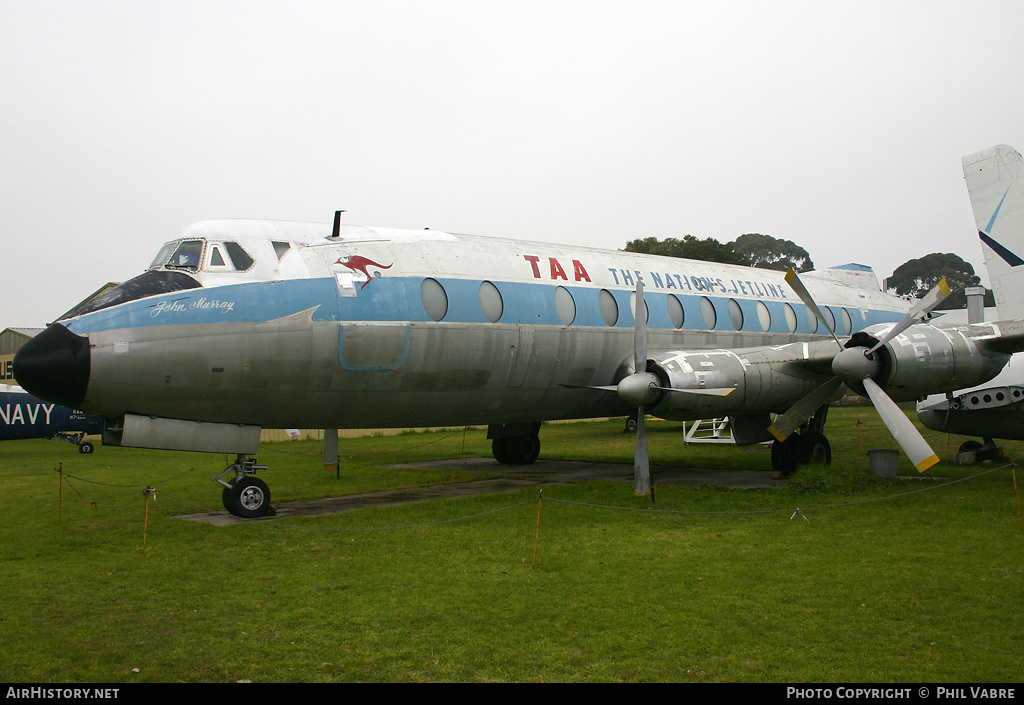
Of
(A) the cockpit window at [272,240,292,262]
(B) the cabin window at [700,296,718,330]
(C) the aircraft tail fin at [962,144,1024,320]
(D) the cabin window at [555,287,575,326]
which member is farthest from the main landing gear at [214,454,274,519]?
(C) the aircraft tail fin at [962,144,1024,320]

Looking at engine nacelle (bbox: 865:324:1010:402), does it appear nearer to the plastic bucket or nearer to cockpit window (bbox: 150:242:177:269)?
the plastic bucket

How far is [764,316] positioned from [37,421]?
25.6 m

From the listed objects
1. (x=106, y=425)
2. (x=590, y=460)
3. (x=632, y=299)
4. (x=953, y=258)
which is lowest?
(x=590, y=460)

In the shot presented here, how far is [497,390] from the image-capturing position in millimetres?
12680

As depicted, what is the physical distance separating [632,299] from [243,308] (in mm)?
7450

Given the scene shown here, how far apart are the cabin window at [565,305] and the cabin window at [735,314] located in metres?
4.40

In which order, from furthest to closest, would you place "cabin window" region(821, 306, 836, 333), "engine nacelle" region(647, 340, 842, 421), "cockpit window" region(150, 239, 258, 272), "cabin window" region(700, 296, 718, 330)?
1. "cabin window" region(821, 306, 836, 333)
2. "cabin window" region(700, 296, 718, 330)
3. "engine nacelle" region(647, 340, 842, 421)
4. "cockpit window" region(150, 239, 258, 272)

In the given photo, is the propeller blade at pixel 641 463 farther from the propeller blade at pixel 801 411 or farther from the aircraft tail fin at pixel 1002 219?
the aircraft tail fin at pixel 1002 219

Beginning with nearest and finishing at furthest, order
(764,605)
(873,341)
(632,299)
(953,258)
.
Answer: (764,605)
(873,341)
(632,299)
(953,258)

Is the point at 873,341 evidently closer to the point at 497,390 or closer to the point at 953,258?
the point at 497,390

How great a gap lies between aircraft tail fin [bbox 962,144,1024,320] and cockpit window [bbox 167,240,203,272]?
14.6m

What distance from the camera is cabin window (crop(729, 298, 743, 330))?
16177mm

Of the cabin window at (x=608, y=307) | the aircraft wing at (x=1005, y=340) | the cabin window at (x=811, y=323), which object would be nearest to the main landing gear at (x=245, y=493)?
the cabin window at (x=608, y=307)
